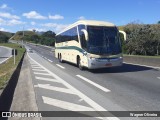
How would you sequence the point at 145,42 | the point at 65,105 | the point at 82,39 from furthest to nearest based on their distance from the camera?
the point at 145,42
the point at 82,39
the point at 65,105

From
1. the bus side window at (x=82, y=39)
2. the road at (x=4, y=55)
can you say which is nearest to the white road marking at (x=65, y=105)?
the bus side window at (x=82, y=39)

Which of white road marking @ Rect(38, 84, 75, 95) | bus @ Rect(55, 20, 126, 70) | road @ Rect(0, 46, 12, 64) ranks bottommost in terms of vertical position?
road @ Rect(0, 46, 12, 64)

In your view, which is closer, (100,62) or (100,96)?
(100,96)

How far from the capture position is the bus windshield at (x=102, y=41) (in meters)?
19.3

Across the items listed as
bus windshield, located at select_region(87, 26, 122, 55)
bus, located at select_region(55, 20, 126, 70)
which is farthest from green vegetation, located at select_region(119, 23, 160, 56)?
bus windshield, located at select_region(87, 26, 122, 55)

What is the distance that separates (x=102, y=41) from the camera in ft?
63.6

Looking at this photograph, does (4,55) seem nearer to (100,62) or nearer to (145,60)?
(145,60)

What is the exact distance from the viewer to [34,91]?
12.2 m

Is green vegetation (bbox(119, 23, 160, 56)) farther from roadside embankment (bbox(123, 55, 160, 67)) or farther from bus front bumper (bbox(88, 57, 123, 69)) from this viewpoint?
bus front bumper (bbox(88, 57, 123, 69))

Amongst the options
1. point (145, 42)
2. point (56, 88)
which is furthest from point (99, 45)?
point (145, 42)

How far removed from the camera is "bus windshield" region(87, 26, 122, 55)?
19.3 metres

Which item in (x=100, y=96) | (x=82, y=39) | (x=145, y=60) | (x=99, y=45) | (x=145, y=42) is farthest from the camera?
(x=145, y=42)

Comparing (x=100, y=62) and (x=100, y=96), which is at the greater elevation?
(x=100, y=62)

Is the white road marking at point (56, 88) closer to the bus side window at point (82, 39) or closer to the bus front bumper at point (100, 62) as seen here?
the bus front bumper at point (100, 62)
